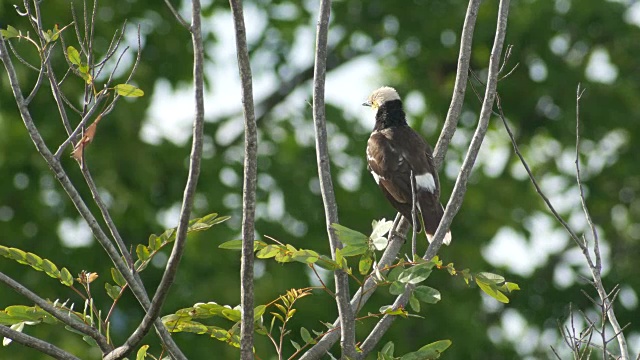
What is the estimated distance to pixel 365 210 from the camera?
12.6 metres

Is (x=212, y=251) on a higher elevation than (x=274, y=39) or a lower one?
lower

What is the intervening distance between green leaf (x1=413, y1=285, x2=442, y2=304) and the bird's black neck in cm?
470

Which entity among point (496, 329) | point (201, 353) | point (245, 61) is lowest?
point (496, 329)

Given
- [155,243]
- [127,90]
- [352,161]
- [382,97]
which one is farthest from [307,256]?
[352,161]

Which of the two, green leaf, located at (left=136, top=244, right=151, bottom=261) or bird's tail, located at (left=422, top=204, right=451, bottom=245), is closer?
green leaf, located at (left=136, top=244, right=151, bottom=261)

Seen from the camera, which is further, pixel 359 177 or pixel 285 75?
pixel 285 75

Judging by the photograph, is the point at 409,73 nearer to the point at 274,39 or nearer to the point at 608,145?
the point at 274,39

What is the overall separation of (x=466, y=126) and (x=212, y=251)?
4.40 meters

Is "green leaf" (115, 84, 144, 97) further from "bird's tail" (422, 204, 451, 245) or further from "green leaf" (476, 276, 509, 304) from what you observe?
"bird's tail" (422, 204, 451, 245)

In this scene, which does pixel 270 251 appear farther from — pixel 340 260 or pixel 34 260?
pixel 34 260

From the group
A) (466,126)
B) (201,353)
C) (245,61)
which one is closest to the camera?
(245,61)

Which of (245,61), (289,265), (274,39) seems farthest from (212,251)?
(245,61)

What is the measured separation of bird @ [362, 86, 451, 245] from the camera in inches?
290

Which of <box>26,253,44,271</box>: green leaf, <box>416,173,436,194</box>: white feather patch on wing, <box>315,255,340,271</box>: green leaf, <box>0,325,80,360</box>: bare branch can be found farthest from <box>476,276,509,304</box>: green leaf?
<box>416,173,436,194</box>: white feather patch on wing
